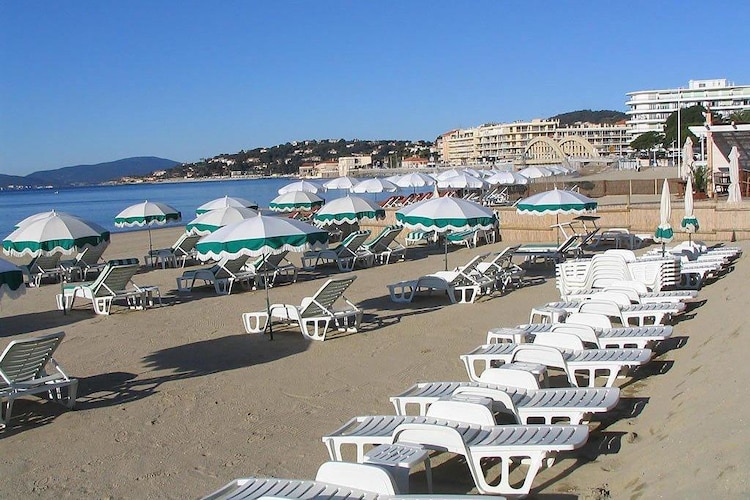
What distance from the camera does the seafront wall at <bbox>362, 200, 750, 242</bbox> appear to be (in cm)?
1561

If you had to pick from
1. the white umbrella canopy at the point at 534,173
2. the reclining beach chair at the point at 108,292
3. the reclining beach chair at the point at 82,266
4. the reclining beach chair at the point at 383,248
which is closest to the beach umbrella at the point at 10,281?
the reclining beach chair at the point at 108,292

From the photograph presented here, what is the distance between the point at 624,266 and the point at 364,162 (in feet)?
611

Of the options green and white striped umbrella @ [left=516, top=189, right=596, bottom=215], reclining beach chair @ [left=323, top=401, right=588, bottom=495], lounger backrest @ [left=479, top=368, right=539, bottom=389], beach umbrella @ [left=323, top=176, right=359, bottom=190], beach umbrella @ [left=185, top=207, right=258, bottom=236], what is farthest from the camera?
beach umbrella @ [left=323, top=176, right=359, bottom=190]

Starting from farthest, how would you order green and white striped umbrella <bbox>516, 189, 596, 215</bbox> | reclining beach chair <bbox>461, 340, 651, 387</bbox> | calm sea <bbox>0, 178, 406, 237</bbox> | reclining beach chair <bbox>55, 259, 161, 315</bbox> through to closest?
Answer: calm sea <bbox>0, 178, 406, 237</bbox>
green and white striped umbrella <bbox>516, 189, 596, 215</bbox>
reclining beach chair <bbox>55, 259, 161, 315</bbox>
reclining beach chair <bbox>461, 340, 651, 387</bbox>

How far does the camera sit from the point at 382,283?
13398mm

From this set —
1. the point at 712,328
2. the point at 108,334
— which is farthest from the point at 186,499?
the point at 108,334

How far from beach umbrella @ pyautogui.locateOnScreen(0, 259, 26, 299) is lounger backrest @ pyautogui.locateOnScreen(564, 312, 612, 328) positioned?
485 cm

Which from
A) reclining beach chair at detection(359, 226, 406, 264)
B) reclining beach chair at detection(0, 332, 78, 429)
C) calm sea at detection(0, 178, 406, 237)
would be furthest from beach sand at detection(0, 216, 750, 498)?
calm sea at detection(0, 178, 406, 237)

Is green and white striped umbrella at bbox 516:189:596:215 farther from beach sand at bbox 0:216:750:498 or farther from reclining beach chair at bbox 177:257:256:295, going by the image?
reclining beach chair at bbox 177:257:256:295

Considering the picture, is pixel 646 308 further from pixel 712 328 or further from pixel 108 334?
pixel 108 334

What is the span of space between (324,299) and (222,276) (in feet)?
14.4

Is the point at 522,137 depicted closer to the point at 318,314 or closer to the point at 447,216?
the point at 447,216

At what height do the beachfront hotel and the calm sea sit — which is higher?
the beachfront hotel

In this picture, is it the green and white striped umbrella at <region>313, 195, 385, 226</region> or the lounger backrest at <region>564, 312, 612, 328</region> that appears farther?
the green and white striped umbrella at <region>313, 195, 385, 226</region>
